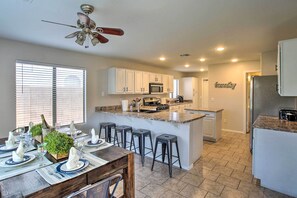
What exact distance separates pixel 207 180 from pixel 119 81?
3.22 metres

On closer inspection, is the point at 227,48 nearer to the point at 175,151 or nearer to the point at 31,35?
the point at 175,151

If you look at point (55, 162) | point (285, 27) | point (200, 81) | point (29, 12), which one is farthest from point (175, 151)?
point (200, 81)

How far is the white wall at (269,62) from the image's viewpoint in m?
4.16

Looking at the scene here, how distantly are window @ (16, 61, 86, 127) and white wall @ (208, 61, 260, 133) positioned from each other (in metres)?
4.49

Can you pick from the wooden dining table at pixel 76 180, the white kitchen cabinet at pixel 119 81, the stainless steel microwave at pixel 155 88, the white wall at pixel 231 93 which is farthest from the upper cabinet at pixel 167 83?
the wooden dining table at pixel 76 180

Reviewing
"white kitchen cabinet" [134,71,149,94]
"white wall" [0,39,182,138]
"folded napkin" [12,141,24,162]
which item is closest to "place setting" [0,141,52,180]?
"folded napkin" [12,141,24,162]

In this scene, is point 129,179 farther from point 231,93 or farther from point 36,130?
point 231,93

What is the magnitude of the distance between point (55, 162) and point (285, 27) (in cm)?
366

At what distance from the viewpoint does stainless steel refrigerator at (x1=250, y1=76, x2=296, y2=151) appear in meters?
3.42

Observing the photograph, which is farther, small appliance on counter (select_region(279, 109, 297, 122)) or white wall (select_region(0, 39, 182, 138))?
white wall (select_region(0, 39, 182, 138))

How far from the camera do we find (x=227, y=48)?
381cm

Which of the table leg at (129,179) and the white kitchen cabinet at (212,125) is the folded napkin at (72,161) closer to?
the table leg at (129,179)

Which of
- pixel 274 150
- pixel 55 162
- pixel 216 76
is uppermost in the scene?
pixel 216 76

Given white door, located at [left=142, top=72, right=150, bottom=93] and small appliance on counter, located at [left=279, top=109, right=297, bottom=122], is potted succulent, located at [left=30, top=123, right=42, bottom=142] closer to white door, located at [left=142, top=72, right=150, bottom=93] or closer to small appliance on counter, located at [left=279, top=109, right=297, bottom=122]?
white door, located at [left=142, top=72, right=150, bottom=93]
